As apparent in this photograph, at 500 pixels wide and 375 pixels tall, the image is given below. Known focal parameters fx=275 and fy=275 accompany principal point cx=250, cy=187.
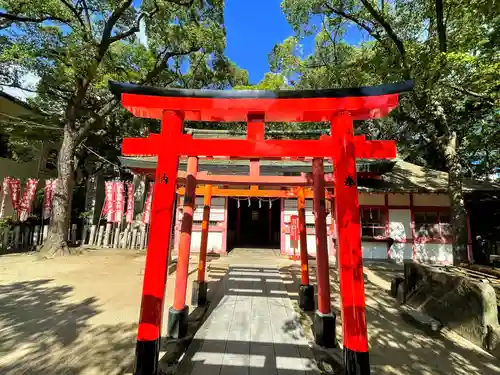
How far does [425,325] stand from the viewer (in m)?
4.82

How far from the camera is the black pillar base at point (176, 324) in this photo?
158 inches

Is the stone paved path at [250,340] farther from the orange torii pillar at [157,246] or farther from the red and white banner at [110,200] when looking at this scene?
the red and white banner at [110,200]

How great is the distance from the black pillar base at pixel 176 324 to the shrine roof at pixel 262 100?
115 inches

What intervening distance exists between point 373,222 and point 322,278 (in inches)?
391

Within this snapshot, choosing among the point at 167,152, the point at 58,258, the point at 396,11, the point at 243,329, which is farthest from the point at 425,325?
the point at 58,258

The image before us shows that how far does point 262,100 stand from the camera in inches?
117

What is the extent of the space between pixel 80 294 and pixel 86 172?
49.0ft

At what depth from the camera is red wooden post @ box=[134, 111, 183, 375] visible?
8.59ft

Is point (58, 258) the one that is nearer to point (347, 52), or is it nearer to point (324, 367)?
point (324, 367)

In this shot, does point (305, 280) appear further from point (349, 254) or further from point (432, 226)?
point (432, 226)

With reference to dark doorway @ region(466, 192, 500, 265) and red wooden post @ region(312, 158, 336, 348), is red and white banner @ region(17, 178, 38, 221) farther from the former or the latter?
dark doorway @ region(466, 192, 500, 265)

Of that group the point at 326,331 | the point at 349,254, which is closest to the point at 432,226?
the point at 326,331

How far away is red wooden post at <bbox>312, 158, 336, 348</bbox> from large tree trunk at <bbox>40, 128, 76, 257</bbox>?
11148 mm

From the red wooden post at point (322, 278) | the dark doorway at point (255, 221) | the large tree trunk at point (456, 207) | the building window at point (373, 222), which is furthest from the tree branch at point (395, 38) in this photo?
the dark doorway at point (255, 221)
